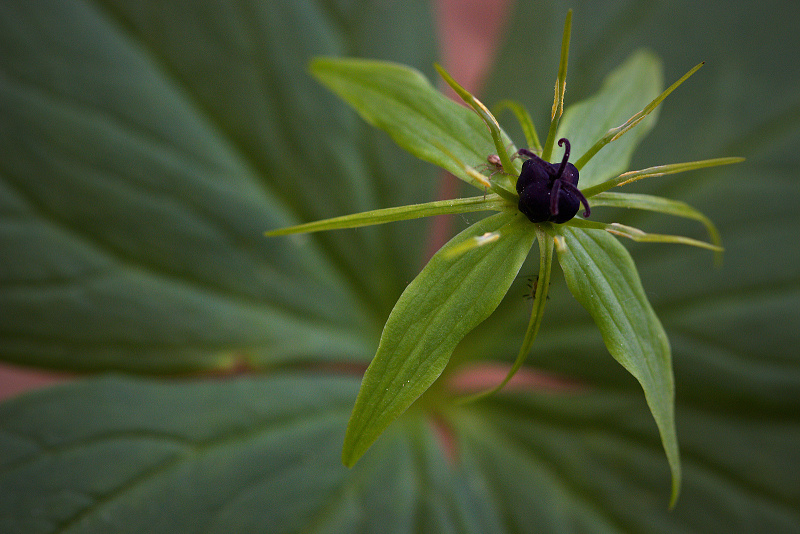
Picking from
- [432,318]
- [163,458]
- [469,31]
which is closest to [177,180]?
[163,458]

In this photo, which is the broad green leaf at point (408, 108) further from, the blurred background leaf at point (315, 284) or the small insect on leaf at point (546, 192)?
the blurred background leaf at point (315, 284)

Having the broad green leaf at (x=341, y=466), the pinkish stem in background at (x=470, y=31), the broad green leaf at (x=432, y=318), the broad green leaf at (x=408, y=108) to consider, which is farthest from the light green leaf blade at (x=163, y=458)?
the pinkish stem in background at (x=470, y=31)

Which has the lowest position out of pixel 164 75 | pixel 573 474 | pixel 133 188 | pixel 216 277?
pixel 573 474

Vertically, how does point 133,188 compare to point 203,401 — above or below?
above

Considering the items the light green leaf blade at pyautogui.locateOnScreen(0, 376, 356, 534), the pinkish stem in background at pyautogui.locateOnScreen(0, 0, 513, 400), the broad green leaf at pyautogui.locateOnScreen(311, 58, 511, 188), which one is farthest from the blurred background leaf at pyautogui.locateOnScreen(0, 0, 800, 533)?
the broad green leaf at pyautogui.locateOnScreen(311, 58, 511, 188)

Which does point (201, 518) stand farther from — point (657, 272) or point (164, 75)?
point (657, 272)

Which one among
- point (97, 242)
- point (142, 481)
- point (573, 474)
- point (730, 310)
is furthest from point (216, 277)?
point (730, 310)

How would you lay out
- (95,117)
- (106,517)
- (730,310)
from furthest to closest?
(730,310), (95,117), (106,517)
